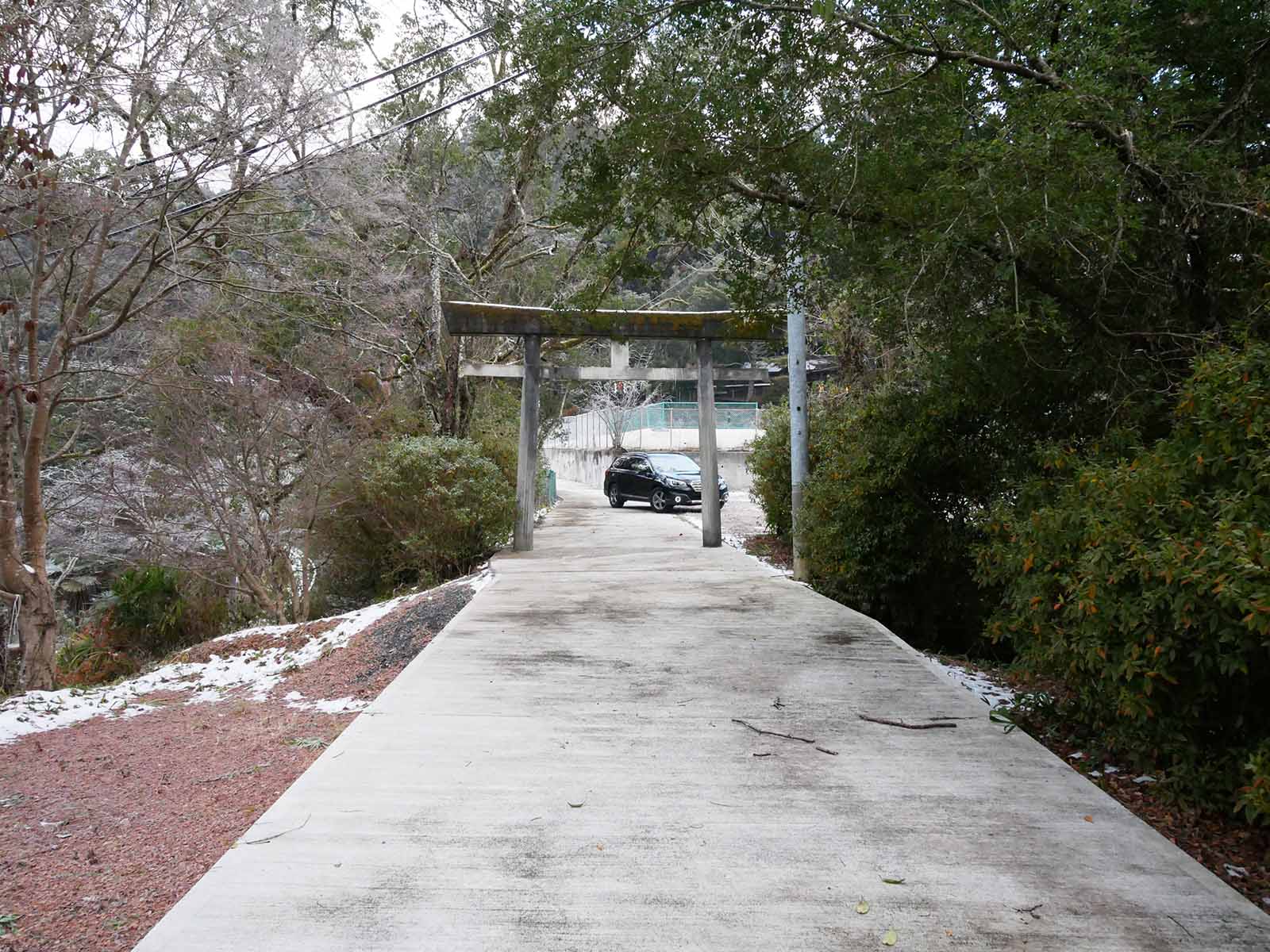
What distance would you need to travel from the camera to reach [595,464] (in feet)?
139

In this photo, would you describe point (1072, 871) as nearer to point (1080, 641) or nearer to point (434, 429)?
point (1080, 641)

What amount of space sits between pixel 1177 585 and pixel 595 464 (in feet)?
129

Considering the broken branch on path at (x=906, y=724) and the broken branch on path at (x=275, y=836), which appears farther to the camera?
the broken branch on path at (x=906, y=724)

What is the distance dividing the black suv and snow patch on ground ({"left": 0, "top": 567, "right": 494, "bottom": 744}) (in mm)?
12514

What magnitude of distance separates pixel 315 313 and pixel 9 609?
21.4 ft

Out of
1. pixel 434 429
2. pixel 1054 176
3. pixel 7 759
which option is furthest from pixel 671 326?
pixel 7 759

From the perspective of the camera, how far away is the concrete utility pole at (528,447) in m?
13.6

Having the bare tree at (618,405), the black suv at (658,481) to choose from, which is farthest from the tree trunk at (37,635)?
the bare tree at (618,405)

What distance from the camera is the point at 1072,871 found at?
3.36m

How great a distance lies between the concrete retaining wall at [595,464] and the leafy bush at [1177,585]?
977 inches

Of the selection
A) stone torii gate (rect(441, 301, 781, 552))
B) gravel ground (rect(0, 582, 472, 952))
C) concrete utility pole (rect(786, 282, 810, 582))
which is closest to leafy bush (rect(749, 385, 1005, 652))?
concrete utility pole (rect(786, 282, 810, 582))

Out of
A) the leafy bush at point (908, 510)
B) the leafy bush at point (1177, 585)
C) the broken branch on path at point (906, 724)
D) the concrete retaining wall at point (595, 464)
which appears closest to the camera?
the leafy bush at point (1177, 585)

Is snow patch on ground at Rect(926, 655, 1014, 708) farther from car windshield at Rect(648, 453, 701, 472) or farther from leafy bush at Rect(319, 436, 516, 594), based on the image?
car windshield at Rect(648, 453, 701, 472)

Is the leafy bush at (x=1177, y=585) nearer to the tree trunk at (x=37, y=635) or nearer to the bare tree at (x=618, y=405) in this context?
the tree trunk at (x=37, y=635)
